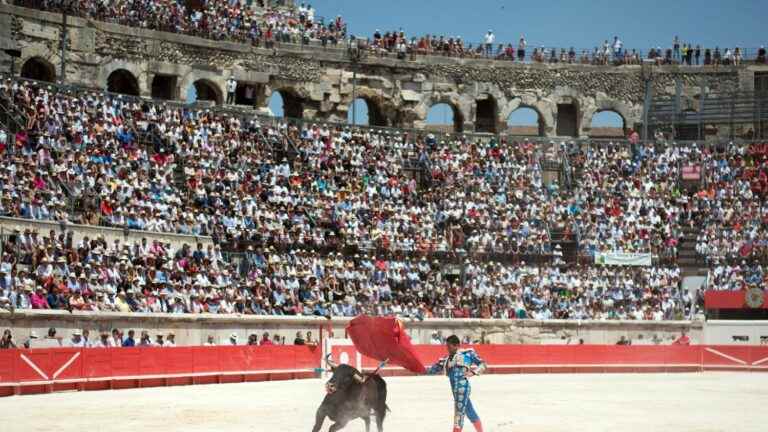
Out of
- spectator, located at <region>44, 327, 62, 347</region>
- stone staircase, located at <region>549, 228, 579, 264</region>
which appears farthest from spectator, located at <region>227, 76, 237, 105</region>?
spectator, located at <region>44, 327, 62, 347</region>

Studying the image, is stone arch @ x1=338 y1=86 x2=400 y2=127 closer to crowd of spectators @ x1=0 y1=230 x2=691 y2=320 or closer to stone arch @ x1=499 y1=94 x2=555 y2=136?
stone arch @ x1=499 y1=94 x2=555 y2=136

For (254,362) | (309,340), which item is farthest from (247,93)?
(254,362)

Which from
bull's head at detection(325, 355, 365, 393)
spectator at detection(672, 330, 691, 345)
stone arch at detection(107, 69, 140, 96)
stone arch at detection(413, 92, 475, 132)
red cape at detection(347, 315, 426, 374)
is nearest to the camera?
red cape at detection(347, 315, 426, 374)

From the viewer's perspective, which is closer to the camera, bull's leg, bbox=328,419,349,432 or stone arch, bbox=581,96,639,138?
bull's leg, bbox=328,419,349,432

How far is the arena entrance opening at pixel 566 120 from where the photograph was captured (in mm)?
53875

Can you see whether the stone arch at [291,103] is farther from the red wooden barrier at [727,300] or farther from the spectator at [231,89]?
the red wooden barrier at [727,300]

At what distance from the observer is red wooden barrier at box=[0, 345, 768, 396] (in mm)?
24203

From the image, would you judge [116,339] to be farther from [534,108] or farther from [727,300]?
[534,108]

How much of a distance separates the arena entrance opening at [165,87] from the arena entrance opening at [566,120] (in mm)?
17687

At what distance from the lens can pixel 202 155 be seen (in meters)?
37.6

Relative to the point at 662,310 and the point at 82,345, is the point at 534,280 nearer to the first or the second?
the point at 662,310

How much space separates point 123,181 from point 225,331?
535 centimetres

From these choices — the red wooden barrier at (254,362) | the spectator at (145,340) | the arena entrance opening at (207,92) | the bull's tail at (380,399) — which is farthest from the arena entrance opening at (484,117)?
the bull's tail at (380,399)

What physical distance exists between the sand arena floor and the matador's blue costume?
2849 millimetres
